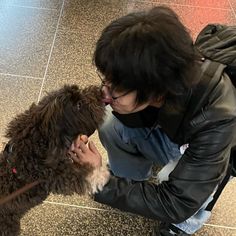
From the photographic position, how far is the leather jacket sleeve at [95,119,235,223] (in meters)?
0.99

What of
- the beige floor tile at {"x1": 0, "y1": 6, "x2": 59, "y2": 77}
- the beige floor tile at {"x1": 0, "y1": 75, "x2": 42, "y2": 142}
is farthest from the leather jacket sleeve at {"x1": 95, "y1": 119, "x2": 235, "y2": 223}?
the beige floor tile at {"x1": 0, "y1": 6, "x2": 59, "y2": 77}

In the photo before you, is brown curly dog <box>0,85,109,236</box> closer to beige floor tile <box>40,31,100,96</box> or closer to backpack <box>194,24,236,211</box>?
backpack <box>194,24,236,211</box>

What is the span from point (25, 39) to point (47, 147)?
4.57ft

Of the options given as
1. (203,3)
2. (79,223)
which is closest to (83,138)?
(79,223)

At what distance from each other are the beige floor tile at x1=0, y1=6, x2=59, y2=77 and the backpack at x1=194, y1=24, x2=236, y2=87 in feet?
3.44

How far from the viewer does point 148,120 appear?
123 centimetres

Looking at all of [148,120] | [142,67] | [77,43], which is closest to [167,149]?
[148,120]

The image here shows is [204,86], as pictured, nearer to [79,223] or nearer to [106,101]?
[106,101]

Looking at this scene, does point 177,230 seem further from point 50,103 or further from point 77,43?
point 77,43

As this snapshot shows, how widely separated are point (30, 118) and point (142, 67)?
32 cm

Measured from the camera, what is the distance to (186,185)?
1.05 meters

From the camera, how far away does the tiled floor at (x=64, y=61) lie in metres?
1.47

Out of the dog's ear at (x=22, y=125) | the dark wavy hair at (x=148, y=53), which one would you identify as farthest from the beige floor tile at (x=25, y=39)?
the dark wavy hair at (x=148, y=53)

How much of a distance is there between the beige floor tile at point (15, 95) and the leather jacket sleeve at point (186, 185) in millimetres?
817
